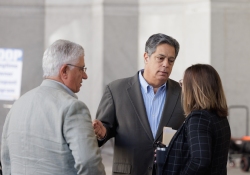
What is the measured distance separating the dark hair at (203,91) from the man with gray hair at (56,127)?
641mm

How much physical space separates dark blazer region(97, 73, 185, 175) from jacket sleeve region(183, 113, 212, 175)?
766 mm

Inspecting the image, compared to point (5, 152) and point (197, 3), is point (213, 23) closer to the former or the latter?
point (197, 3)

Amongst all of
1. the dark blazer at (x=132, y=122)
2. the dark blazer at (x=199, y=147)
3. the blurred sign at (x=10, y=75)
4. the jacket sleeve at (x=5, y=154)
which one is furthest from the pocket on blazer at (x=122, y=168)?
the blurred sign at (x=10, y=75)

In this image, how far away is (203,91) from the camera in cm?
375

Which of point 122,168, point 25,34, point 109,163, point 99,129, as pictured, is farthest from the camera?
point 25,34

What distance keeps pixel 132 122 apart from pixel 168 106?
10.8 inches

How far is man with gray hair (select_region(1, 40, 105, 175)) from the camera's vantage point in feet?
10.7

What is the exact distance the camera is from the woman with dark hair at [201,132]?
11.9 feet

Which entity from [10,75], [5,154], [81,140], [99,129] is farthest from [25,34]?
A: [81,140]

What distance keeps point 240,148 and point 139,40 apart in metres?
2.26

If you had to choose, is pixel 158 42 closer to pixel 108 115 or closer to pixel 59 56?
pixel 108 115

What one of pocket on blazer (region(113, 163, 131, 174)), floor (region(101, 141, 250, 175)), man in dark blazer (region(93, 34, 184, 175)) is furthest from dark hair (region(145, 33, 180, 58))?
floor (region(101, 141, 250, 175))

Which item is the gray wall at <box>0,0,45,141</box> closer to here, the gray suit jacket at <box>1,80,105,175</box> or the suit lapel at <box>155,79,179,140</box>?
the suit lapel at <box>155,79,179,140</box>

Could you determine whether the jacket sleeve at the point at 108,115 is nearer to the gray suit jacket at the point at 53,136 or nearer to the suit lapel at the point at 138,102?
the suit lapel at the point at 138,102
